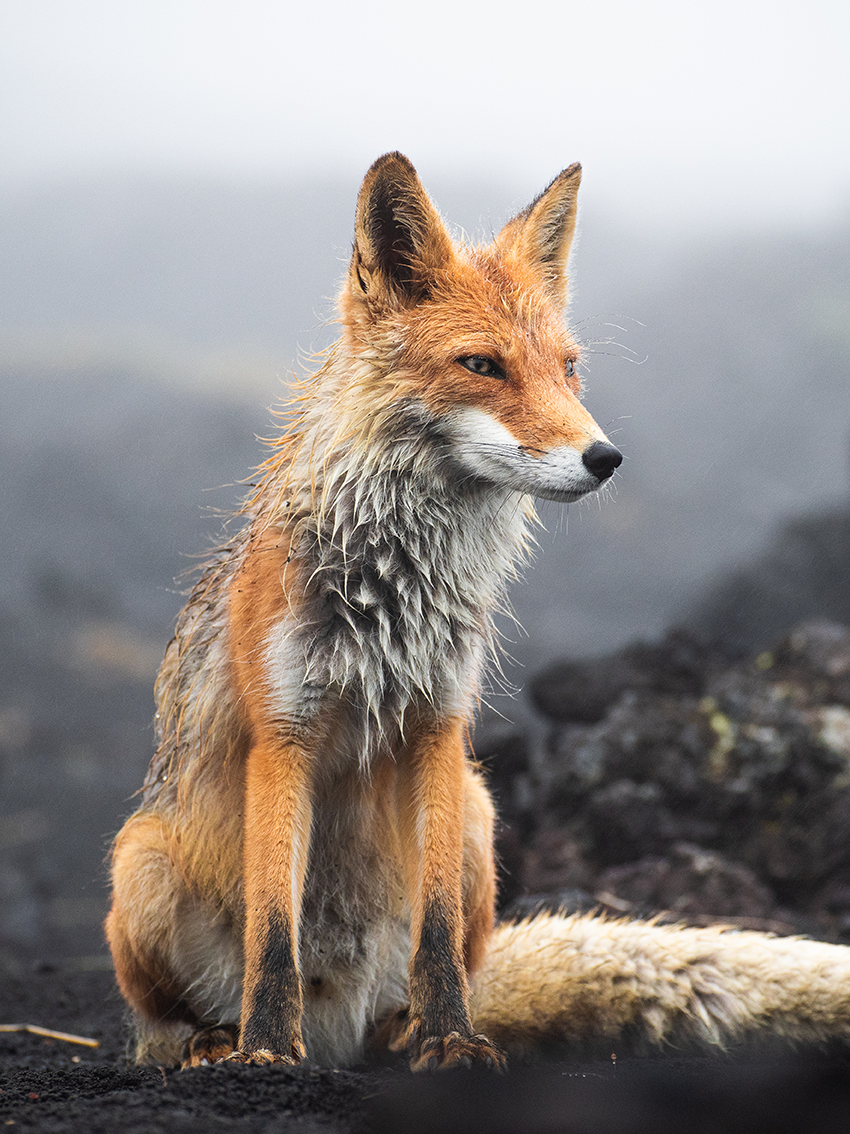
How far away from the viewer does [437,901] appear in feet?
10.7

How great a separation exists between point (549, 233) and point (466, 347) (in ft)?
3.17

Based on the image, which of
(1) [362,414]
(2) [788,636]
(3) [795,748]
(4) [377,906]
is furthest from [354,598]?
(2) [788,636]

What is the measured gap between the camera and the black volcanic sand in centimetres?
241

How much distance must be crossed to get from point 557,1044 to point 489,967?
0.42 meters

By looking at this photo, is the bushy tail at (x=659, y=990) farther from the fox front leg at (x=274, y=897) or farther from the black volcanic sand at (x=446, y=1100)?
the fox front leg at (x=274, y=897)

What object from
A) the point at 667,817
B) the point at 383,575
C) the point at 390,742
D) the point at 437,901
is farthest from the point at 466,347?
the point at 667,817

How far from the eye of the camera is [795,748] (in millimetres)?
6809

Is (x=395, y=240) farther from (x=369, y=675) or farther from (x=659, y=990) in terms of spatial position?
(x=659, y=990)

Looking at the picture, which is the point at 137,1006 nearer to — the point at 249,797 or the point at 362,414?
the point at 249,797

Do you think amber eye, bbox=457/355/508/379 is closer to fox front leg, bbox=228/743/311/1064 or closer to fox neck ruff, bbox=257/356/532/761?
fox neck ruff, bbox=257/356/532/761

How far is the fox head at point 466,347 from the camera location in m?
3.13

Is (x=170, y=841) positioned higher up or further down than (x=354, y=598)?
further down

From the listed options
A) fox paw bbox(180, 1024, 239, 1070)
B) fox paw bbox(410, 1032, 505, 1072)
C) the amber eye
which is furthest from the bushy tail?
the amber eye


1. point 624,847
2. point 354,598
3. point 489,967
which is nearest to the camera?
point 354,598
